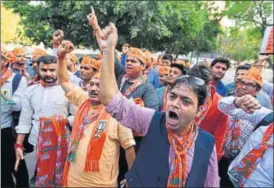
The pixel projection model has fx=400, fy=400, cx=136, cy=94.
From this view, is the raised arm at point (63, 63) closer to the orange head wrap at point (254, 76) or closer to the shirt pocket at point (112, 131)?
the shirt pocket at point (112, 131)

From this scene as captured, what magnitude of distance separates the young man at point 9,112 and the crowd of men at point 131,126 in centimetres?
1

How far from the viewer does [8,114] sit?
449cm

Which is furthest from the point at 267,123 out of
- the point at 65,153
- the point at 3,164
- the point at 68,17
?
the point at 68,17

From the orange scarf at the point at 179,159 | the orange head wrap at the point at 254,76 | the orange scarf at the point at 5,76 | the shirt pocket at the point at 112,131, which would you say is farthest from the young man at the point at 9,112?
the orange scarf at the point at 179,159

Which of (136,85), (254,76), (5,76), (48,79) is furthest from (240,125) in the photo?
(5,76)

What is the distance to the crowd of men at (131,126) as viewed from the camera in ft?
6.70

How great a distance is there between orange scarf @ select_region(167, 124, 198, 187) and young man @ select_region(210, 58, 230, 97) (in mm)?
2940

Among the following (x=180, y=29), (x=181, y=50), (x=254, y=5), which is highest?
(x=254, y=5)

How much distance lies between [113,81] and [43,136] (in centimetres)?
189

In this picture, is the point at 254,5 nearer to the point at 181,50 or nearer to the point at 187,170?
the point at 181,50

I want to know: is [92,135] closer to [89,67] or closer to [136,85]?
[136,85]

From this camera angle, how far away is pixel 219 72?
197 inches

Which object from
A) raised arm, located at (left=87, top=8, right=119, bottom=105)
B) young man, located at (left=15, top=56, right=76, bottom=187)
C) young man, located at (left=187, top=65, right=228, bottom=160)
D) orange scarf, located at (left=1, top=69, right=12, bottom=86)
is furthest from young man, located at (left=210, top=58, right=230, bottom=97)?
raised arm, located at (left=87, top=8, right=119, bottom=105)

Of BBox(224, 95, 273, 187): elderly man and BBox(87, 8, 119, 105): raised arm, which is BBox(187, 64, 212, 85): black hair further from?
BBox(87, 8, 119, 105): raised arm
